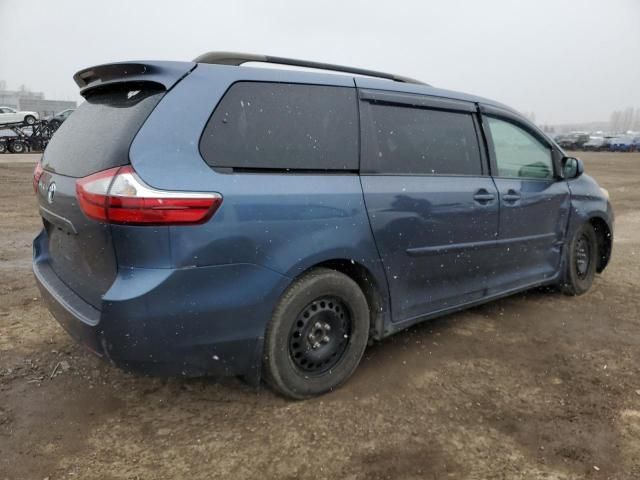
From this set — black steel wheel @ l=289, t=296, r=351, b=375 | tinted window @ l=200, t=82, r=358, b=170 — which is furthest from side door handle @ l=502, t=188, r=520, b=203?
black steel wheel @ l=289, t=296, r=351, b=375

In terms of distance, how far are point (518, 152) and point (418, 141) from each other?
124 cm

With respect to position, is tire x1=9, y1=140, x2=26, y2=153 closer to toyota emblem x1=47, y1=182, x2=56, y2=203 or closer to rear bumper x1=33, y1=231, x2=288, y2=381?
toyota emblem x1=47, y1=182, x2=56, y2=203

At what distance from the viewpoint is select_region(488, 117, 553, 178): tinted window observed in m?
3.84

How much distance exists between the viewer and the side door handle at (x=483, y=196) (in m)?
3.47

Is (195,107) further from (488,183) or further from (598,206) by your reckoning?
(598,206)

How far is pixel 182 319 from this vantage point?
2.28 metres

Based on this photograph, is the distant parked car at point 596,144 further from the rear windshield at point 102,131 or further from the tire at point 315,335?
the rear windshield at point 102,131

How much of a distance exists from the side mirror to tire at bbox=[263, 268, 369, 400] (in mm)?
2490

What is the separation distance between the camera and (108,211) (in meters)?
2.18

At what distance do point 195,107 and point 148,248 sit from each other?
69 cm

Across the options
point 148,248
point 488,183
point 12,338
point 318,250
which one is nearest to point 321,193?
point 318,250

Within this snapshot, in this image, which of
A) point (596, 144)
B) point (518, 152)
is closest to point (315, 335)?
point (518, 152)

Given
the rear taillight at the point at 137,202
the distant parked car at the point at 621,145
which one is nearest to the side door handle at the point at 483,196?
the rear taillight at the point at 137,202

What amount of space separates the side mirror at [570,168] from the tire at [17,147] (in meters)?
25.6
